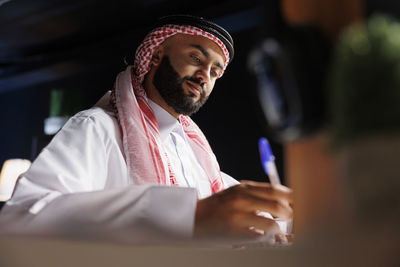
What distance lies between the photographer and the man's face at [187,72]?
5.70 feet

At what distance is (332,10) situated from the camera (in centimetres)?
38

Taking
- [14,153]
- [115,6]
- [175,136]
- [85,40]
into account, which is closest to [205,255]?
[175,136]

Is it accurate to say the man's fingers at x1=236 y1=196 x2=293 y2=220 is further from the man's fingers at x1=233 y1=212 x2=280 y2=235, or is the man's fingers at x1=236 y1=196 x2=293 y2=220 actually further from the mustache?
the mustache

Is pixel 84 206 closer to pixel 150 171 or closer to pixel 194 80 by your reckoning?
pixel 150 171

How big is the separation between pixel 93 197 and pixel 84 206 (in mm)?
26

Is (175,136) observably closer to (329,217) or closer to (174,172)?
(174,172)

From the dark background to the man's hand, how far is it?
2.50 meters

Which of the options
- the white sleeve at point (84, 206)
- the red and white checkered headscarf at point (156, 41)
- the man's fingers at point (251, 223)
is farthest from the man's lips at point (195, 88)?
the man's fingers at point (251, 223)

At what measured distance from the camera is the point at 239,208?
640 millimetres

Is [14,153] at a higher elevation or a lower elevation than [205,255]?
higher

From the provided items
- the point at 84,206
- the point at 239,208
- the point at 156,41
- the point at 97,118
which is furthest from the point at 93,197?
the point at 156,41

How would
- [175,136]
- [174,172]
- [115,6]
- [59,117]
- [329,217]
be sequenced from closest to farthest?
[329,217] → [174,172] → [175,136] → [115,6] → [59,117]

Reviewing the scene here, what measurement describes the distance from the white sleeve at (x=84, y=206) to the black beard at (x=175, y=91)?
0.62 m

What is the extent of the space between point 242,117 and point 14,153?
385 cm
